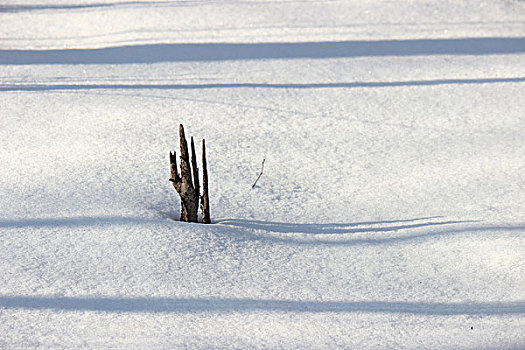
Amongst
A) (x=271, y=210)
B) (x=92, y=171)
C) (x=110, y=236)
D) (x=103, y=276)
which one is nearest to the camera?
(x=103, y=276)

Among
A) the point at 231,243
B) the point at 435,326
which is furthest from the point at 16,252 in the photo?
the point at 435,326

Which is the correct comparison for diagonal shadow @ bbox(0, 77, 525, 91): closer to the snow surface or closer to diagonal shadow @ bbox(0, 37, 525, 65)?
the snow surface

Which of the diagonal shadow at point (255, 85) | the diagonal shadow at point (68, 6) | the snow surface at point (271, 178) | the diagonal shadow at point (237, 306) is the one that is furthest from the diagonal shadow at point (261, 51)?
the diagonal shadow at point (237, 306)

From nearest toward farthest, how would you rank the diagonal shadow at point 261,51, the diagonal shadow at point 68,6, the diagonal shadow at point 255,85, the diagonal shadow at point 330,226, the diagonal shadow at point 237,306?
the diagonal shadow at point 237,306, the diagonal shadow at point 330,226, the diagonal shadow at point 255,85, the diagonal shadow at point 261,51, the diagonal shadow at point 68,6

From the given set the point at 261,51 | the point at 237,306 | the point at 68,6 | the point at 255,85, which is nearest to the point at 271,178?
the point at 237,306

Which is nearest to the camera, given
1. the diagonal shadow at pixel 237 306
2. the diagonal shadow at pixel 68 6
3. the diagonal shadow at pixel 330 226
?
the diagonal shadow at pixel 237 306

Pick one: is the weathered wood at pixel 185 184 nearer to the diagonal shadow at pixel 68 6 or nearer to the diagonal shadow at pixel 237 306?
the diagonal shadow at pixel 237 306

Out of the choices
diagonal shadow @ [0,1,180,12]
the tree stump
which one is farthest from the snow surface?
diagonal shadow @ [0,1,180,12]

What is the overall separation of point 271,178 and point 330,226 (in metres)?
0.72

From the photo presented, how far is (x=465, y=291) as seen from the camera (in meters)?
2.61

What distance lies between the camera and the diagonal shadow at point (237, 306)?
2357 millimetres

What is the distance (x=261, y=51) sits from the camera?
617 cm

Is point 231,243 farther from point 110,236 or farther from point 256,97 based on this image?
point 256,97

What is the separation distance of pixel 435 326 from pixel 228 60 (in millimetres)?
4199
